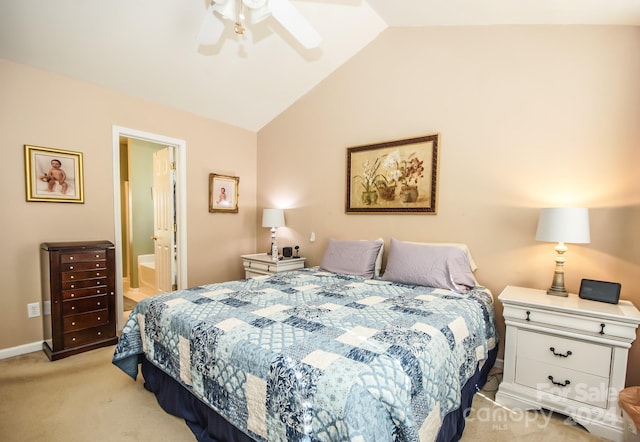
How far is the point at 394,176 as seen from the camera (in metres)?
3.03

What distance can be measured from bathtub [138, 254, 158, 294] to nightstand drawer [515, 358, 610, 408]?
4.35 meters

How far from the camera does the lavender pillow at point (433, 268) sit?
235 centimetres

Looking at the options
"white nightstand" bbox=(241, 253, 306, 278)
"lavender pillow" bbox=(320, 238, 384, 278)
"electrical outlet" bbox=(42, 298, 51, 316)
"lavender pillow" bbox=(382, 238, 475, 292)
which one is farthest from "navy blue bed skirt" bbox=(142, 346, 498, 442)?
"white nightstand" bbox=(241, 253, 306, 278)

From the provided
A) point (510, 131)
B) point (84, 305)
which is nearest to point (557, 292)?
point (510, 131)

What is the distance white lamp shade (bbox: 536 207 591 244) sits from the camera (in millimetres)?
1891

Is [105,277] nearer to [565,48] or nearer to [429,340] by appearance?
[429,340]

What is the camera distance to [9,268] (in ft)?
8.27

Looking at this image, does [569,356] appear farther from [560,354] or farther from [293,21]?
[293,21]

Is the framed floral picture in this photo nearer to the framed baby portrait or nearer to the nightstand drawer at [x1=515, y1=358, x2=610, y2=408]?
the nightstand drawer at [x1=515, y1=358, x2=610, y2=408]

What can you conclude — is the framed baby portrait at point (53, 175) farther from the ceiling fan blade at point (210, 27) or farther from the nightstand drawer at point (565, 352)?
the nightstand drawer at point (565, 352)

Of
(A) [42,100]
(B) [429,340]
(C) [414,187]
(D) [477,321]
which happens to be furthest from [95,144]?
(D) [477,321]

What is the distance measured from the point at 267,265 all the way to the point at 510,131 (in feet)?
8.94

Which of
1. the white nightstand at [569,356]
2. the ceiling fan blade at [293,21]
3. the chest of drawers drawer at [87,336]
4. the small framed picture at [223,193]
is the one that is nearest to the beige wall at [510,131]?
the white nightstand at [569,356]

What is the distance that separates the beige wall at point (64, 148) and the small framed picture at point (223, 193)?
0.09 metres
